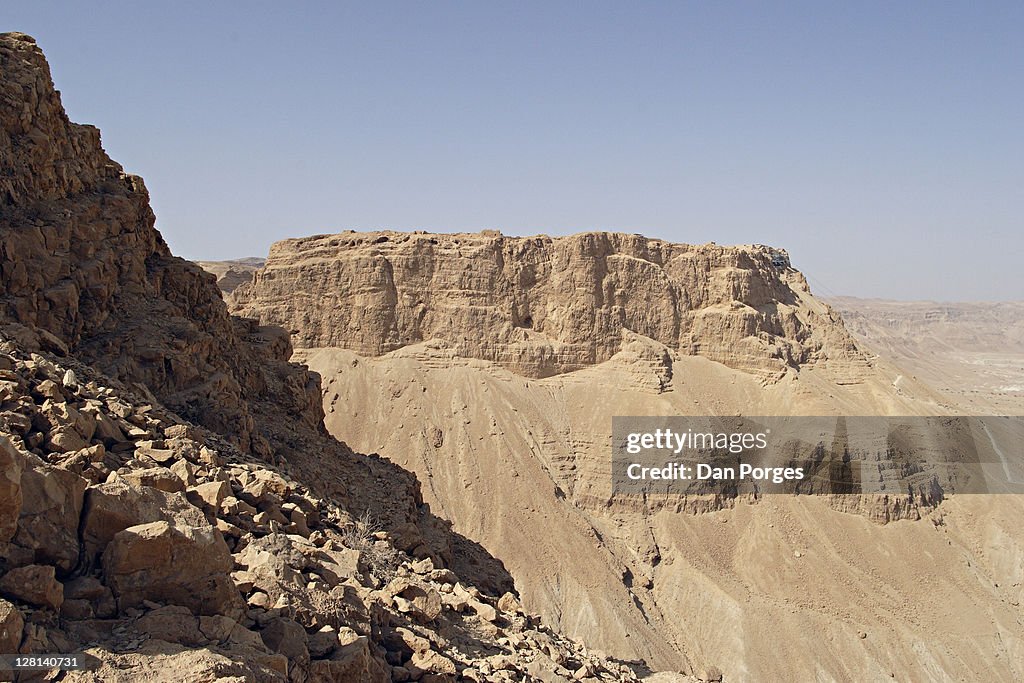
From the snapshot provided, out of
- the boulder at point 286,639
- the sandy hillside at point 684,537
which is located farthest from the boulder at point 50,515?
the sandy hillside at point 684,537

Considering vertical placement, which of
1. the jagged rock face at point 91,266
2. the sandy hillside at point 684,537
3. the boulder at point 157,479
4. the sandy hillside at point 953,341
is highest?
the sandy hillside at point 953,341

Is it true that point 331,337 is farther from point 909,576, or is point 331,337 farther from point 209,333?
point 909,576

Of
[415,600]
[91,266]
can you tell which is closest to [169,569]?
[415,600]

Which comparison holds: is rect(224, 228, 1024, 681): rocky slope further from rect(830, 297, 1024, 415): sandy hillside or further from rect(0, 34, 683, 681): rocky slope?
rect(830, 297, 1024, 415): sandy hillside

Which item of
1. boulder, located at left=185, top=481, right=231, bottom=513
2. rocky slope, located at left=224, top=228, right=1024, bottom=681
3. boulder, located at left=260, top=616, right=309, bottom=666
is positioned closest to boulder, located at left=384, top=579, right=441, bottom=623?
boulder, located at left=185, top=481, right=231, bottom=513

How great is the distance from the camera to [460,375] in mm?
46844

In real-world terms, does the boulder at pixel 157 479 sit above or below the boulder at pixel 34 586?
above

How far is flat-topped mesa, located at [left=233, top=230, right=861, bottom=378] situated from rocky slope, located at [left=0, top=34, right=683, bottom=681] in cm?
2696

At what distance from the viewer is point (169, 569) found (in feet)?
23.6

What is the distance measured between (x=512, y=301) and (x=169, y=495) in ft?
135

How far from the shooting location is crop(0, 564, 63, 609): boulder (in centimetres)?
624

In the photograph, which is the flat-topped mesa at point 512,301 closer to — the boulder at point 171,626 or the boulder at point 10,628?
the boulder at point 171,626

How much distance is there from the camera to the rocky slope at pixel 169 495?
673 cm

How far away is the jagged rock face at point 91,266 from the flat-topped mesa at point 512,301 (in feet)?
97.8
